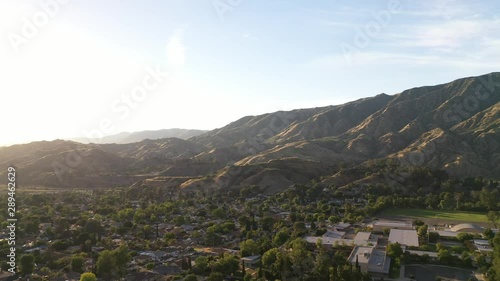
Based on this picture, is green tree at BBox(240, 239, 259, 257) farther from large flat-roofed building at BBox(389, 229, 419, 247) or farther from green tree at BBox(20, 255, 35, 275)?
green tree at BBox(20, 255, 35, 275)

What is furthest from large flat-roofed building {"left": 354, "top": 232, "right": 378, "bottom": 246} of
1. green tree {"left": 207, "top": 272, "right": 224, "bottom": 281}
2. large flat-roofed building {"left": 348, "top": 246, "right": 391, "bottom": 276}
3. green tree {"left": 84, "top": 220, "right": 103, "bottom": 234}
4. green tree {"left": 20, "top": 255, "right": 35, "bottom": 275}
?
green tree {"left": 20, "top": 255, "right": 35, "bottom": 275}

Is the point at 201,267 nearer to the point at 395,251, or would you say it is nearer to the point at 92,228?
the point at 395,251

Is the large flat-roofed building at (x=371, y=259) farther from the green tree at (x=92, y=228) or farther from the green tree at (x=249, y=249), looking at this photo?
the green tree at (x=92, y=228)

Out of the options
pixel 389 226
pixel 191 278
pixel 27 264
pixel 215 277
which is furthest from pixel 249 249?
pixel 389 226

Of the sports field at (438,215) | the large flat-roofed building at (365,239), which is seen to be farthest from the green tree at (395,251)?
the sports field at (438,215)

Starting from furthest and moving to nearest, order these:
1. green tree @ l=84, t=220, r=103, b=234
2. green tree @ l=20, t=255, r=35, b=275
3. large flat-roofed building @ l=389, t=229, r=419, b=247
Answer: green tree @ l=84, t=220, r=103, b=234
large flat-roofed building @ l=389, t=229, r=419, b=247
green tree @ l=20, t=255, r=35, b=275

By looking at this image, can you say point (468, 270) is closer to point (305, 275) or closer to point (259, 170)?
point (305, 275)

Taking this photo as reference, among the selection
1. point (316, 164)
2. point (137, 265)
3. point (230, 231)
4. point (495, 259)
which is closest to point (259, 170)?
point (316, 164)
